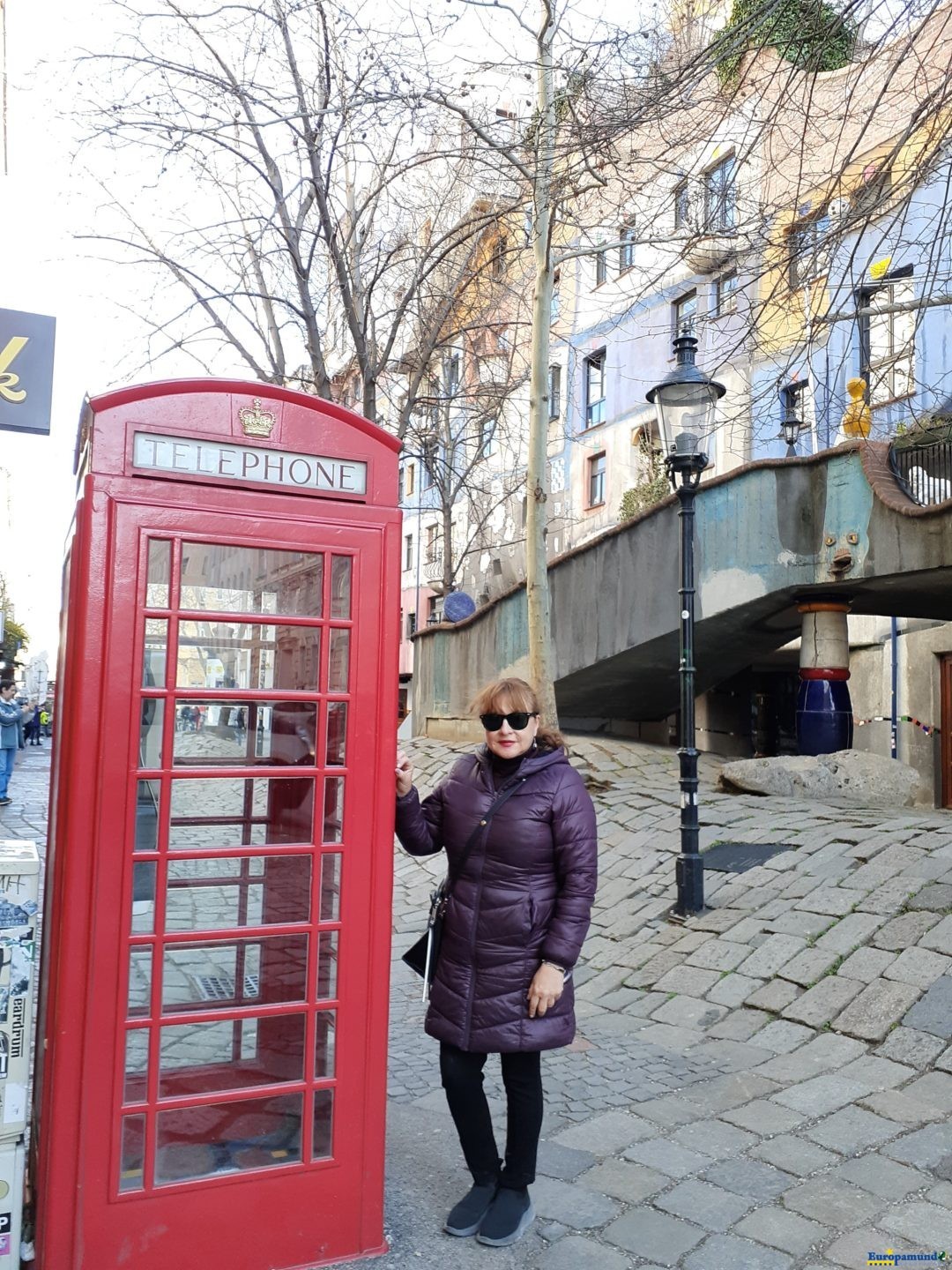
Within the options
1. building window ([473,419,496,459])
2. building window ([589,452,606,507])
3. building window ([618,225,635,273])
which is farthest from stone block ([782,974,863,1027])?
building window ([589,452,606,507])

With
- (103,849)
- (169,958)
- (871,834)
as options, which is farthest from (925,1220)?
(871,834)

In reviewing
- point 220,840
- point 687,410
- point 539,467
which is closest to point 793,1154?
point 220,840

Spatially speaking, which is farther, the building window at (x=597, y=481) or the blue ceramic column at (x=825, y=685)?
the building window at (x=597, y=481)

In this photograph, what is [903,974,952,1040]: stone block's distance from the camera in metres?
5.11

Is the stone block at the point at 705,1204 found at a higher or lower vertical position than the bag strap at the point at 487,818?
lower

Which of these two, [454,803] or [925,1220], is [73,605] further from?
[925,1220]

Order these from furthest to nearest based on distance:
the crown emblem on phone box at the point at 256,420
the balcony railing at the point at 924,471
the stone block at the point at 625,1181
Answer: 1. the balcony railing at the point at 924,471
2. the stone block at the point at 625,1181
3. the crown emblem on phone box at the point at 256,420

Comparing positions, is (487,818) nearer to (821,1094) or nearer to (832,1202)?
(832,1202)

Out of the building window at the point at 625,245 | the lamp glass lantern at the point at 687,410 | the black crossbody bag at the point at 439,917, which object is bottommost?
the black crossbody bag at the point at 439,917

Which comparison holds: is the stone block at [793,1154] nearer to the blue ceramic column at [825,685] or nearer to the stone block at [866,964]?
the stone block at [866,964]

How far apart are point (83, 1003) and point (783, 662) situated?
58.1 ft

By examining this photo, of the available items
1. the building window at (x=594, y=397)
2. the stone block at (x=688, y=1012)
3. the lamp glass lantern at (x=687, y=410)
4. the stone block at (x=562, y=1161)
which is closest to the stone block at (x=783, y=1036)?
the stone block at (x=688, y=1012)

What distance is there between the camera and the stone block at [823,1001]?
18.2 feet

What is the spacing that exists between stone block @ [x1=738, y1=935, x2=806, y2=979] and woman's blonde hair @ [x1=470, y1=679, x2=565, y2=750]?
3.39 metres
